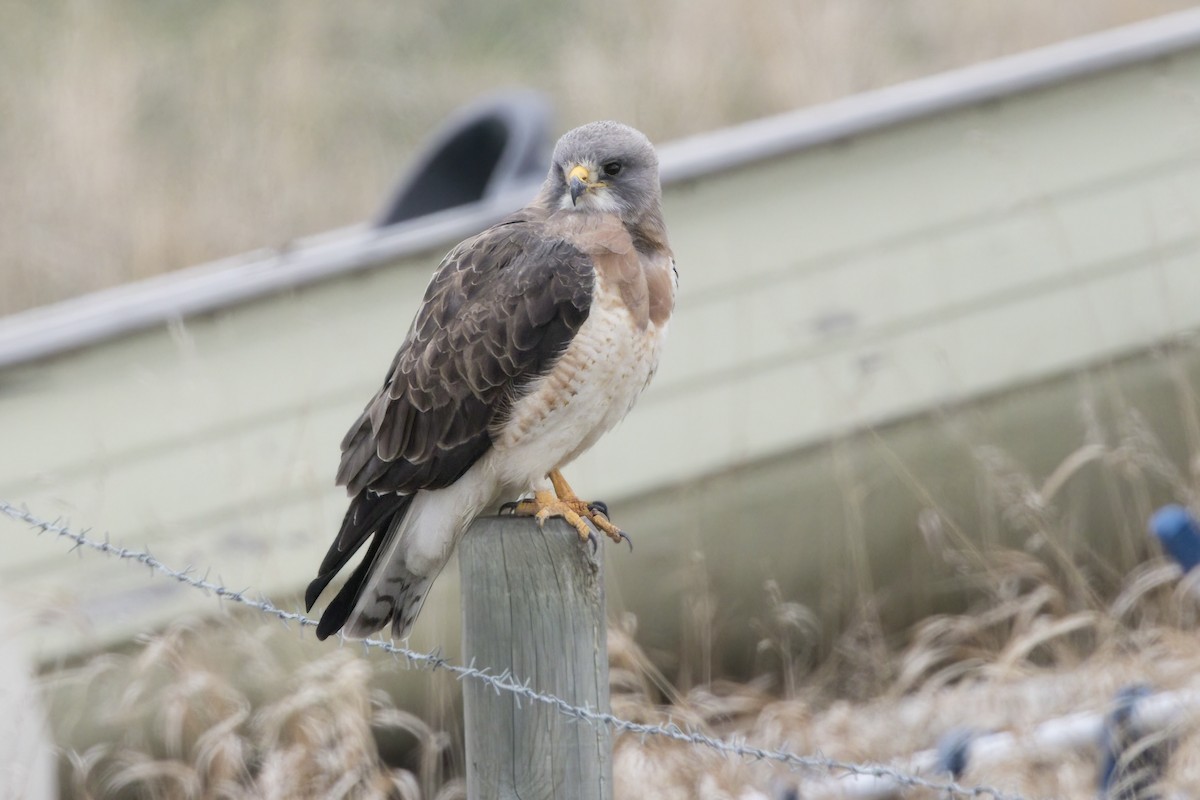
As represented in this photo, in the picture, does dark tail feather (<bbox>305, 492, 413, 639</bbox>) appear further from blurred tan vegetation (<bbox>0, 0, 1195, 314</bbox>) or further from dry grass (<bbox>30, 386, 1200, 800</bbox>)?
blurred tan vegetation (<bbox>0, 0, 1195, 314</bbox>)

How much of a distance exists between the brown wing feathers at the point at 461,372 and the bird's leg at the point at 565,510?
0.14 meters

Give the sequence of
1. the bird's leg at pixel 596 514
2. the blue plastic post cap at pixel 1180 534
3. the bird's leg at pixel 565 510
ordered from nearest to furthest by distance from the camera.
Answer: the bird's leg at pixel 565 510 < the bird's leg at pixel 596 514 < the blue plastic post cap at pixel 1180 534

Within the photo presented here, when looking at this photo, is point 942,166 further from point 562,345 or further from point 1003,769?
point 562,345

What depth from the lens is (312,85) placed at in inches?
376

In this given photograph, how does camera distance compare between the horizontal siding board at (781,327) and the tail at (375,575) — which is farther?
the horizontal siding board at (781,327)

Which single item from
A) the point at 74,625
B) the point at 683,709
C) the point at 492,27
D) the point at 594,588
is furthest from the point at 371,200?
the point at 594,588

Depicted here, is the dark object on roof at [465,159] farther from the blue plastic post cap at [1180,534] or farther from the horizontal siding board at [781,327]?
the blue plastic post cap at [1180,534]

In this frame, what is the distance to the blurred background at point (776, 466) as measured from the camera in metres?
3.65

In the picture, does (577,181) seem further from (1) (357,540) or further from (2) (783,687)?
(2) (783,687)

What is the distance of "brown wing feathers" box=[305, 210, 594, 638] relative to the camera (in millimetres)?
2520

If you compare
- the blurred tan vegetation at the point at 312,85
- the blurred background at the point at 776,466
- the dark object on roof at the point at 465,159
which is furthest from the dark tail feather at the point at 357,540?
the blurred tan vegetation at the point at 312,85

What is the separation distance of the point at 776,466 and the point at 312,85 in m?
6.29

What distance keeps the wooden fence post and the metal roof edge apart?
6.95 feet

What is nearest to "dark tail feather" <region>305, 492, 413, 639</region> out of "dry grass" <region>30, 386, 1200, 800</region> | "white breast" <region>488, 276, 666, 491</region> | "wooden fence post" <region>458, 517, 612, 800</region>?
"white breast" <region>488, 276, 666, 491</region>
